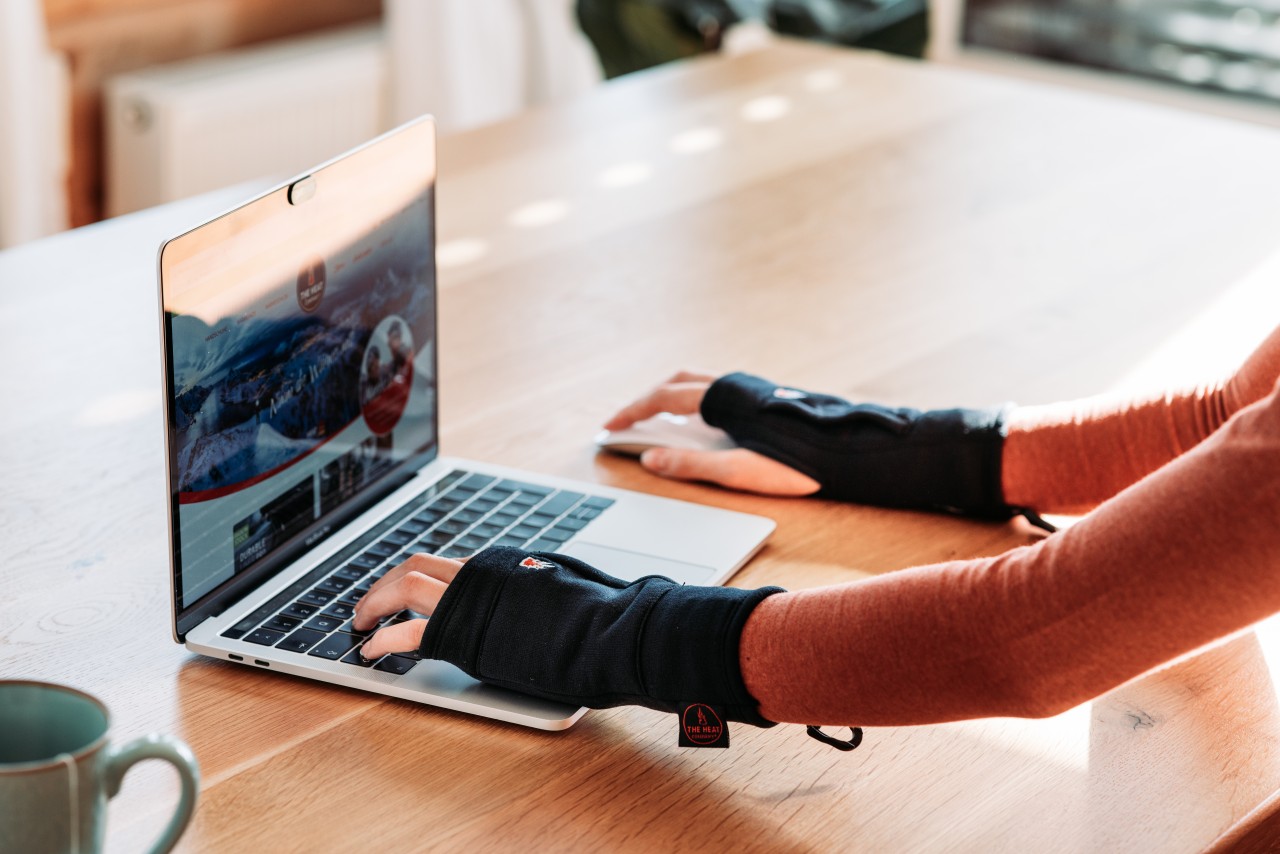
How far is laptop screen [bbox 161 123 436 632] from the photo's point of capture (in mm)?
798

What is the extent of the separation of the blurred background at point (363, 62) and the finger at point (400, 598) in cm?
181

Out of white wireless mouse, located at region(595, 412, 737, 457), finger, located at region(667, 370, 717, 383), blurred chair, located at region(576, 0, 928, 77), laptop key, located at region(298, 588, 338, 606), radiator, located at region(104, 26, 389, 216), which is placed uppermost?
blurred chair, located at region(576, 0, 928, 77)

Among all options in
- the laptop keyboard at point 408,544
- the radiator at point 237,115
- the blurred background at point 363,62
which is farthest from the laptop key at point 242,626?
the radiator at point 237,115

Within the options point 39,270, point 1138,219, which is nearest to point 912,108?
point 1138,219

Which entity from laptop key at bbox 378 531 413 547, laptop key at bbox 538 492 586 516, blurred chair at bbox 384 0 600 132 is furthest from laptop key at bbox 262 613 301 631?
blurred chair at bbox 384 0 600 132

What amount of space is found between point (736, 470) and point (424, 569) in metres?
0.30

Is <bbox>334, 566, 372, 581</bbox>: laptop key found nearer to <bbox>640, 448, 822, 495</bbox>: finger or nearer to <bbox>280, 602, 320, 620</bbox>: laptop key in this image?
<bbox>280, 602, 320, 620</bbox>: laptop key

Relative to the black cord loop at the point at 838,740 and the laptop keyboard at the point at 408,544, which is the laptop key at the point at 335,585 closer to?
the laptop keyboard at the point at 408,544

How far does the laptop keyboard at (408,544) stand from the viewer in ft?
2.76

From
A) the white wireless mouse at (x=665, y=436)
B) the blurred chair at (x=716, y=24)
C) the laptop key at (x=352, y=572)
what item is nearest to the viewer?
the laptop key at (x=352, y=572)

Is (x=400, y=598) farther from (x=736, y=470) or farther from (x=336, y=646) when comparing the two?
(x=736, y=470)

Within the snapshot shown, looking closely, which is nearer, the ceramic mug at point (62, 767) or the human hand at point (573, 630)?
the ceramic mug at point (62, 767)

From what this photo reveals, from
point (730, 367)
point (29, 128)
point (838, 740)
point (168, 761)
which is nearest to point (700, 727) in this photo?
point (838, 740)

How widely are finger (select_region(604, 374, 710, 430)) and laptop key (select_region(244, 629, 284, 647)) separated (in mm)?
363
